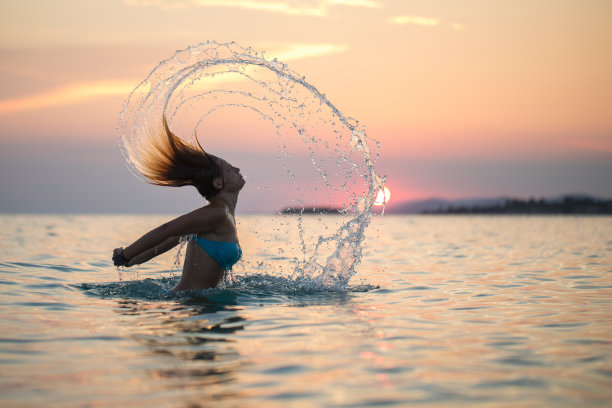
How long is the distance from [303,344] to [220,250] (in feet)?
8.37

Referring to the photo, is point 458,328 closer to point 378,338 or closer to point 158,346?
point 378,338

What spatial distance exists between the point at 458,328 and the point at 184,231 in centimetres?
345

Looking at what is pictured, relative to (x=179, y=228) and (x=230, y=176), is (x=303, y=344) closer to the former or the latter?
(x=179, y=228)

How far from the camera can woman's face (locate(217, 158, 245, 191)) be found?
8.54 m

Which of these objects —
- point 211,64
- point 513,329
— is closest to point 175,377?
point 513,329

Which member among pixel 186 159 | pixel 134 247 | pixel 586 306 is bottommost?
pixel 586 306

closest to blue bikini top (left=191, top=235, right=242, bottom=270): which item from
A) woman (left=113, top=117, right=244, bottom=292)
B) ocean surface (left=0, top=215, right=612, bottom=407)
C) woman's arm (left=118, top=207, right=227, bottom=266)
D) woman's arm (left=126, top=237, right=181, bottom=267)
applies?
woman (left=113, top=117, right=244, bottom=292)

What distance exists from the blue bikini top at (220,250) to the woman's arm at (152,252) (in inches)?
11.9

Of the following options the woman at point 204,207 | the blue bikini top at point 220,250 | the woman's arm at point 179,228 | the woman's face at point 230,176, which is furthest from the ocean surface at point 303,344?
the woman's face at point 230,176

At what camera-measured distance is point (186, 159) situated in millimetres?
8336

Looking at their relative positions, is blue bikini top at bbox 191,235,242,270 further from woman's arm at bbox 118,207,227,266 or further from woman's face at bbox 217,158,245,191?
woman's face at bbox 217,158,245,191

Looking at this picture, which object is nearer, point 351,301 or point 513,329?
point 513,329

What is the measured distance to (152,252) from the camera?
802cm

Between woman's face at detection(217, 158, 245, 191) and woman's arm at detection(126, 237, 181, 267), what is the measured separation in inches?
37.9
